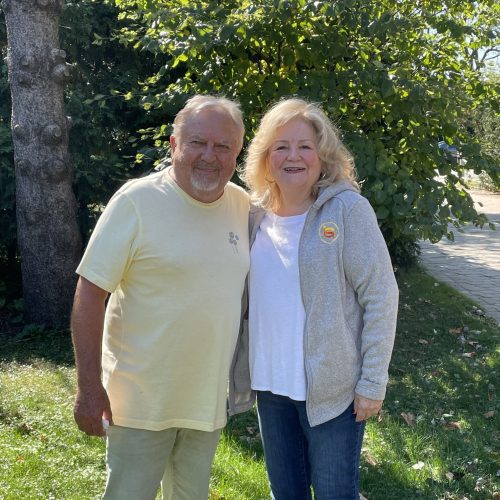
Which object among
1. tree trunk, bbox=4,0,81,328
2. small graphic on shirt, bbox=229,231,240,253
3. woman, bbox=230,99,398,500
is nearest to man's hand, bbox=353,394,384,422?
woman, bbox=230,99,398,500

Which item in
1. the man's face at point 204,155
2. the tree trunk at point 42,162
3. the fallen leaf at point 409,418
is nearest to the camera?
the man's face at point 204,155

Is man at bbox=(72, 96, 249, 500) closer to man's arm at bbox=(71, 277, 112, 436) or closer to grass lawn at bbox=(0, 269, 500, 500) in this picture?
man's arm at bbox=(71, 277, 112, 436)

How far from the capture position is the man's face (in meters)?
2.46

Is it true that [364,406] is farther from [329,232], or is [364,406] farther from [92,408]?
[92,408]

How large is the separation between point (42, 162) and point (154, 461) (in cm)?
420

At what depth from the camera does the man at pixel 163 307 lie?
7.63ft

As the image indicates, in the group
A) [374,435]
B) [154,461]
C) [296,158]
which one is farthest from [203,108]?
[374,435]

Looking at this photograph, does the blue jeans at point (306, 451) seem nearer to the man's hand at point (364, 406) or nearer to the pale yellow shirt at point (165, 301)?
the man's hand at point (364, 406)

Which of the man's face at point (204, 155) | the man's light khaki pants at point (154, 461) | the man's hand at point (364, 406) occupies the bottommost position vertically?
the man's light khaki pants at point (154, 461)

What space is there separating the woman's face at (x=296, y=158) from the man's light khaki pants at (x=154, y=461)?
41.1 inches

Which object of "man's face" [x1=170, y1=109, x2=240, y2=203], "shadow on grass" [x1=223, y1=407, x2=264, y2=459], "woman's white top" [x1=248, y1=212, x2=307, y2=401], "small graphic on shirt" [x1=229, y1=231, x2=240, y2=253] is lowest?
"shadow on grass" [x1=223, y1=407, x2=264, y2=459]

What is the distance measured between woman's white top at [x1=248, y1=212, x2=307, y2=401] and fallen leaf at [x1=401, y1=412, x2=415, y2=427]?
7.50ft

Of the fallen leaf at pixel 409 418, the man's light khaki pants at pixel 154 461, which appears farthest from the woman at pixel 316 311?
the fallen leaf at pixel 409 418

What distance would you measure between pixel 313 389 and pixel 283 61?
11.9 feet
